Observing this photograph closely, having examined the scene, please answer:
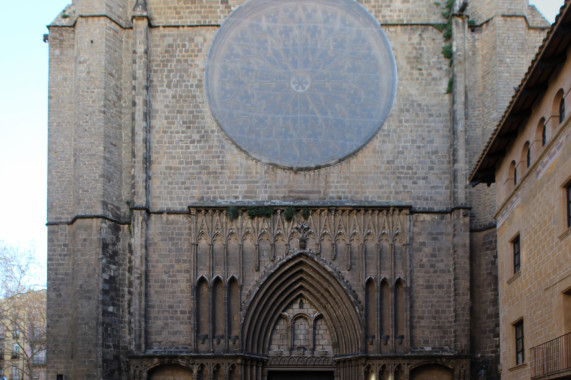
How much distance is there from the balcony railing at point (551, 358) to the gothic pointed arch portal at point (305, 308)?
8084 mm

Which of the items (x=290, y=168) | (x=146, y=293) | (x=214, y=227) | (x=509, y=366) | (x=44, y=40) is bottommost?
(x=509, y=366)

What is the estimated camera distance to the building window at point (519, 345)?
1770 cm

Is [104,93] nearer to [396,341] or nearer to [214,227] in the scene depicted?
[214,227]

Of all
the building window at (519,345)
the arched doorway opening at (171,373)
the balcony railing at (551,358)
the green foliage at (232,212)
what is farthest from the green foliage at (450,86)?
the balcony railing at (551,358)

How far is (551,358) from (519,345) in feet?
10.8

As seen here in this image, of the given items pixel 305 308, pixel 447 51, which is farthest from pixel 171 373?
pixel 447 51

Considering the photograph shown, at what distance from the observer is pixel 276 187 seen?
24.4m

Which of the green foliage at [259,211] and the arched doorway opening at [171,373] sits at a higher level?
the green foliage at [259,211]

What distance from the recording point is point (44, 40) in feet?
84.1

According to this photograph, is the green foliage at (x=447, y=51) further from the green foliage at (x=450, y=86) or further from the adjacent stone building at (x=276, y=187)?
the green foliage at (x=450, y=86)

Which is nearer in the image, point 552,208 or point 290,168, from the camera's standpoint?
point 552,208

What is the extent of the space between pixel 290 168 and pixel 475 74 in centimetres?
538

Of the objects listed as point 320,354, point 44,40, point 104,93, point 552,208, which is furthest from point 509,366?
point 44,40

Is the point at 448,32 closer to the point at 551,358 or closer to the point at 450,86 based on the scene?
the point at 450,86
